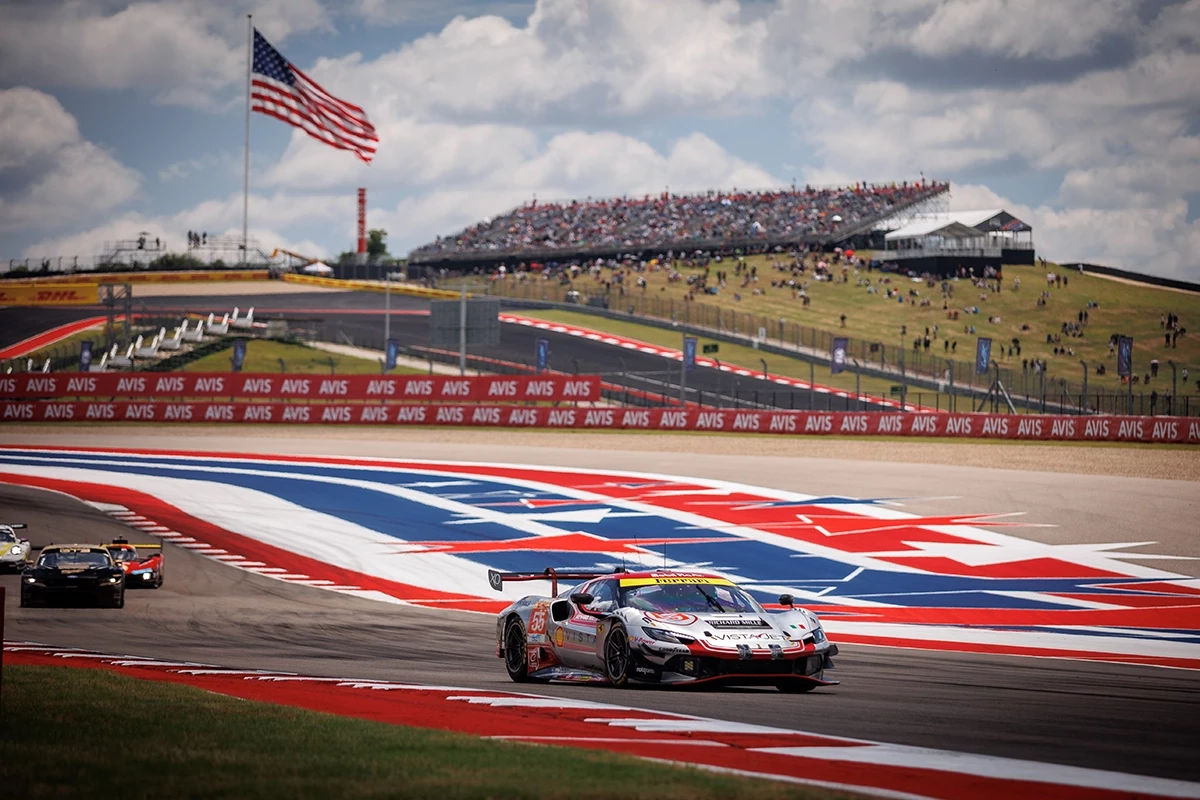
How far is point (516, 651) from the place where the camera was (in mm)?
15469

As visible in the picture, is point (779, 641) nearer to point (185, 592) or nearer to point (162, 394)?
point (185, 592)

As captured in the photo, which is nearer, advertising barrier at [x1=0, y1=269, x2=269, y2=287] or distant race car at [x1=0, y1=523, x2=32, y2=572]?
distant race car at [x1=0, y1=523, x2=32, y2=572]

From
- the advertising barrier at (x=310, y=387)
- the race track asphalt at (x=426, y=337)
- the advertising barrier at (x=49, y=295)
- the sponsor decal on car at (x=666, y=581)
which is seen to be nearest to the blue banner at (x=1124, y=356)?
the race track asphalt at (x=426, y=337)

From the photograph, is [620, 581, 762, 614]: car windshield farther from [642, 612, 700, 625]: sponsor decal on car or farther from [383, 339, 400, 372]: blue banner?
[383, 339, 400, 372]: blue banner

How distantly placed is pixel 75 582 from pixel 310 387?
36.8 m

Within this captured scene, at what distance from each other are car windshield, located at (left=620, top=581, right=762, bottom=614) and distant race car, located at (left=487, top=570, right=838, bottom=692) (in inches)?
0.4

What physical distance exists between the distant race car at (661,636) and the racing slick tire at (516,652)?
0.04 ft

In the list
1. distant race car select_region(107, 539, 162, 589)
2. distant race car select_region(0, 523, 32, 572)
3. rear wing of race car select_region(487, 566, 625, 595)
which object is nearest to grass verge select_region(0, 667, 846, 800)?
rear wing of race car select_region(487, 566, 625, 595)

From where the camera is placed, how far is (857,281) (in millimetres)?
95812

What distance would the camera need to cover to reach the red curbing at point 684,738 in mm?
7941

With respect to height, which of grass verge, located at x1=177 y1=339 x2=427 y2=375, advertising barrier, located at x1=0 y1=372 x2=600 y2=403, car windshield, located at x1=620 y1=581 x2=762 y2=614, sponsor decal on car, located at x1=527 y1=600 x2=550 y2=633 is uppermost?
grass verge, located at x1=177 y1=339 x2=427 y2=375

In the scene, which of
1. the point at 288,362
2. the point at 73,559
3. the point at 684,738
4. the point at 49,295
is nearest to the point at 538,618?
the point at 684,738

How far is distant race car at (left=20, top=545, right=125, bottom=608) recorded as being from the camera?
24.2m

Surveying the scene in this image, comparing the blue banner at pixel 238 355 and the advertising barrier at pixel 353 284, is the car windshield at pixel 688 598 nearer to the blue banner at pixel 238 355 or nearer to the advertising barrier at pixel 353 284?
the blue banner at pixel 238 355
